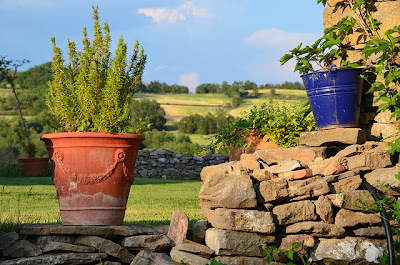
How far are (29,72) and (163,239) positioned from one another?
38452 mm

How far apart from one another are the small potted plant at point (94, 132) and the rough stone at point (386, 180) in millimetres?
1934

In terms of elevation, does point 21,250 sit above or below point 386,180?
below

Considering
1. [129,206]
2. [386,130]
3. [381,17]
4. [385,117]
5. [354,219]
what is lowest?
[129,206]

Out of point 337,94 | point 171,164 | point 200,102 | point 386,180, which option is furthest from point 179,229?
point 200,102

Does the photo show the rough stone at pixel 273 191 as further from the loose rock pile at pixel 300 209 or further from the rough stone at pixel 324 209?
the rough stone at pixel 324 209

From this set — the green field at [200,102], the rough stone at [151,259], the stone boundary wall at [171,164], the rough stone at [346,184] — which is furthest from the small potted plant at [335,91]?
the green field at [200,102]

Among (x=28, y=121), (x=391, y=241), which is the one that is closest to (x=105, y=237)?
(x=391, y=241)

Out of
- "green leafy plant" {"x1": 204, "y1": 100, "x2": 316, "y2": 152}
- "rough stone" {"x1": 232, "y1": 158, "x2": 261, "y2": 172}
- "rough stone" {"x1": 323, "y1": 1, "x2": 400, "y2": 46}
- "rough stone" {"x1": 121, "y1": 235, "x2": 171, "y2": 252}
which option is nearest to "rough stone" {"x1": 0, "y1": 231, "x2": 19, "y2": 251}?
"rough stone" {"x1": 121, "y1": 235, "x2": 171, "y2": 252}

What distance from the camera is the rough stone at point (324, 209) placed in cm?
355

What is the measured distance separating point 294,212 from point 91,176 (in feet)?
5.13

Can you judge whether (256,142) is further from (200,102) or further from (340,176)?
(200,102)

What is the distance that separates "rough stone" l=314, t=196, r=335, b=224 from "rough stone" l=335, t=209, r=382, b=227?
0.07m

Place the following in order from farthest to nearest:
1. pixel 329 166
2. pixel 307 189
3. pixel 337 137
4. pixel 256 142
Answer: pixel 256 142 < pixel 337 137 < pixel 329 166 < pixel 307 189

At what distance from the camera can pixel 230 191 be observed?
348 centimetres
